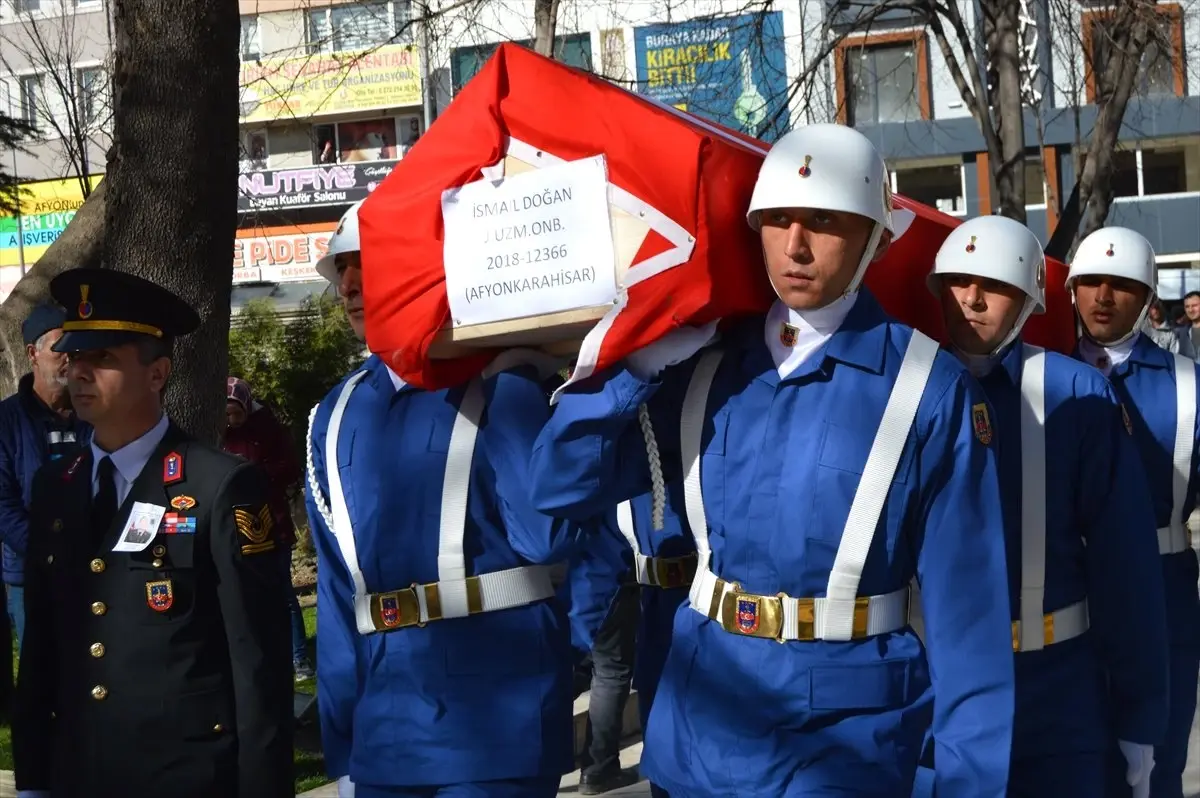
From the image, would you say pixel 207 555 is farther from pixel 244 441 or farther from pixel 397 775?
pixel 244 441

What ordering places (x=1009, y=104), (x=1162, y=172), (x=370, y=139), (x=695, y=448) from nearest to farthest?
(x=695, y=448) < (x=1009, y=104) < (x=1162, y=172) < (x=370, y=139)

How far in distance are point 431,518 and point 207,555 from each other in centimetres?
53

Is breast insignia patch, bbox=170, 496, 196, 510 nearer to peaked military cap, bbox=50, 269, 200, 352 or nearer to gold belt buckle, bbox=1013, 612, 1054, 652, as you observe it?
peaked military cap, bbox=50, 269, 200, 352

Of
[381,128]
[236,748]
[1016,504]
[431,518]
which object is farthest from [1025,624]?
[381,128]

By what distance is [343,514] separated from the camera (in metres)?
4.03

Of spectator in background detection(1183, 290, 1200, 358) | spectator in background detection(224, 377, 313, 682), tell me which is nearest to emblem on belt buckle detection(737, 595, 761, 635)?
spectator in background detection(224, 377, 313, 682)

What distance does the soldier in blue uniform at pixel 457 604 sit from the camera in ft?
12.4

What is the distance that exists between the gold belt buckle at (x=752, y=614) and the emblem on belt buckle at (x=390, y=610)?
0.90 metres

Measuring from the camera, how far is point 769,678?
10.5 ft

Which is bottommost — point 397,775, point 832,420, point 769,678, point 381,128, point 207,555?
point 397,775

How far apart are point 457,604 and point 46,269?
5692 mm

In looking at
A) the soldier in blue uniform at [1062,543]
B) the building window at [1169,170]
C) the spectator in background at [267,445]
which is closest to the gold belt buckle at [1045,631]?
the soldier in blue uniform at [1062,543]

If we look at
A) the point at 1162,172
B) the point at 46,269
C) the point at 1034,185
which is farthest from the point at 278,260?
the point at 46,269

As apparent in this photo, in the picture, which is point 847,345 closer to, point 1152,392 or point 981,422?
point 981,422
